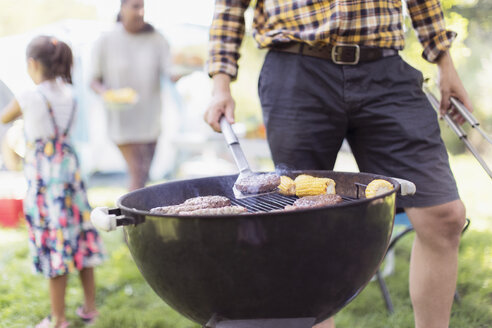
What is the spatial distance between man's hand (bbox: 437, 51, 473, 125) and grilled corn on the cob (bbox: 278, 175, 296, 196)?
0.73 m

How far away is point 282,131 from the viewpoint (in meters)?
A: 1.67

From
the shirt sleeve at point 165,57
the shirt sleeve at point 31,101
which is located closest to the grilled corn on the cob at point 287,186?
the shirt sleeve at point 31,101

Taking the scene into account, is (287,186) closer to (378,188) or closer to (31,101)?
(378,188)

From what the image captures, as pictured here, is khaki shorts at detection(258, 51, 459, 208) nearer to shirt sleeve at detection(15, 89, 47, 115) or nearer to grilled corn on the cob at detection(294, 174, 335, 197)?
grilled corn on the cob at detection(294, 174, 335, 197)

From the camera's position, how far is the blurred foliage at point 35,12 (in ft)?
58.7

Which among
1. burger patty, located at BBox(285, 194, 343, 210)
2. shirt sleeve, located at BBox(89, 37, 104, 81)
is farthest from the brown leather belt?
shirt sleeve, located at BBox(89, 37, 104, 81)

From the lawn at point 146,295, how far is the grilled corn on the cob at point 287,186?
44.7 inches

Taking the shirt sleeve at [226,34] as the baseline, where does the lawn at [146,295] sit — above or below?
below

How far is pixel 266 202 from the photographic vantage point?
1488mm

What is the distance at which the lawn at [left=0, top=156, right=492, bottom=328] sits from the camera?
2412 mm

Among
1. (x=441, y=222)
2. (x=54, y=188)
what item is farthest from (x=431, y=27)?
(x=54, y=188)

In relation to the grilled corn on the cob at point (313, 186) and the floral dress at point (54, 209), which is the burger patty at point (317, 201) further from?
the floral dress at point (54, 209)

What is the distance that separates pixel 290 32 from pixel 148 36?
2.42 m

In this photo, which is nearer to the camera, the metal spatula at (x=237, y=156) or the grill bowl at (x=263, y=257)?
the grill bowl at (x=263, y=257)
